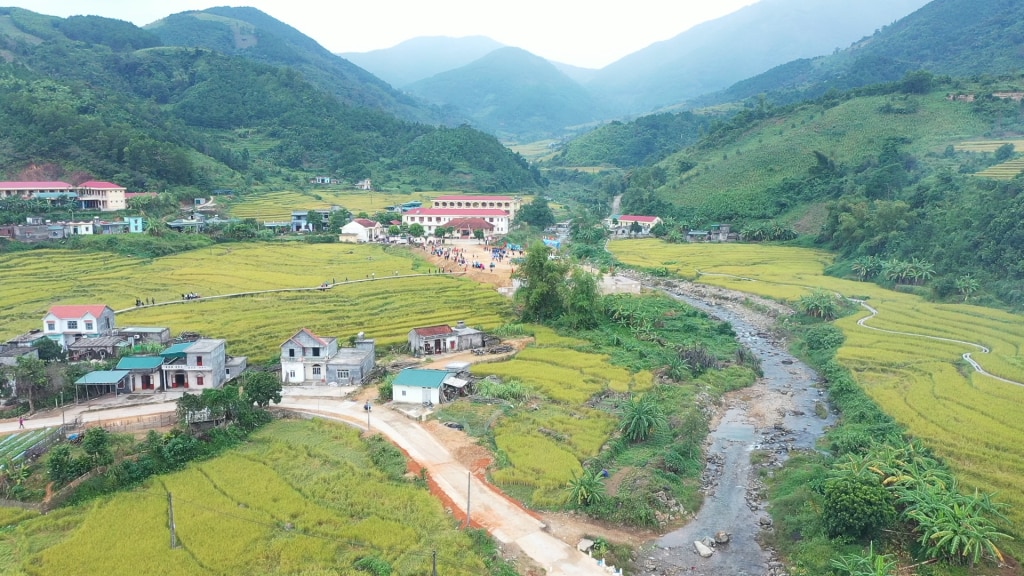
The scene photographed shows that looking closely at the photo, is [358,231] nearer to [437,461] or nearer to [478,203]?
[478,203]

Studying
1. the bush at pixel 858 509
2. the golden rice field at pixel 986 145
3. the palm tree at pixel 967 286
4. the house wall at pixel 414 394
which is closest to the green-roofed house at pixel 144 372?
the house wall at pixel 414 394

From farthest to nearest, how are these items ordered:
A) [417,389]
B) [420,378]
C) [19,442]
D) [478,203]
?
[478,203]
[420,378]
[417,389]
[19,442]

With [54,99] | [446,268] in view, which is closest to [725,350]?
[446,268]

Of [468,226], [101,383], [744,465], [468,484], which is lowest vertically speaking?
[744,465]

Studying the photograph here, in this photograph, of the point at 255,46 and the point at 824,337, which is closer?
the point at 824,337

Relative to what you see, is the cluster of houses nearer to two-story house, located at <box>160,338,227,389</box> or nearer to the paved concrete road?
two-story house, located at <box>160,338,227,389</box>

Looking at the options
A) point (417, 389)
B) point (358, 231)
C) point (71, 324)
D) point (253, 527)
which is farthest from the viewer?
point (358, 231)

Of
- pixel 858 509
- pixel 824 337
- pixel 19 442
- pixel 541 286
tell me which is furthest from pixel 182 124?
pixel 858 509
